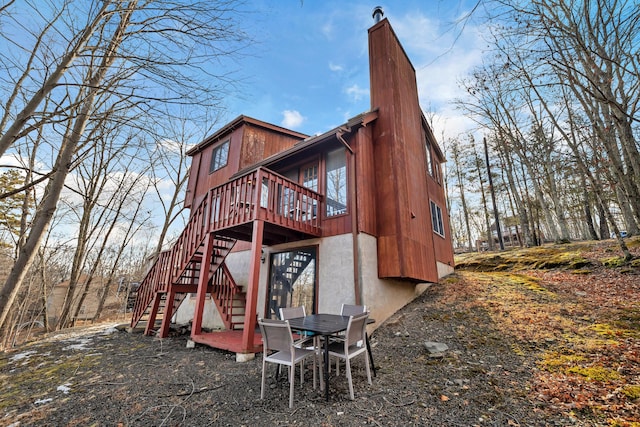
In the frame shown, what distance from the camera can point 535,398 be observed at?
3.28m

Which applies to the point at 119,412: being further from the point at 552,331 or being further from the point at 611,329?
the point at 611,329

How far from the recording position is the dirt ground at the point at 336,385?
10.2ft

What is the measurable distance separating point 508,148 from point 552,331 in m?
14.5

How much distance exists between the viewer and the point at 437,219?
998 centimetres

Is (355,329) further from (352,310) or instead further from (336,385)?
(352,310)

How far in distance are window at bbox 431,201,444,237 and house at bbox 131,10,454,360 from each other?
742mm

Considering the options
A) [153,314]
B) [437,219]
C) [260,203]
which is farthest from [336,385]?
[437,219]

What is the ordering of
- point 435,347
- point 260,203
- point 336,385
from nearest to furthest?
point 336,385 < point 435,347 < point 260,203

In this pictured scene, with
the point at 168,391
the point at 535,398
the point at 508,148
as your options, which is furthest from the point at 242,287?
the point at 508,148

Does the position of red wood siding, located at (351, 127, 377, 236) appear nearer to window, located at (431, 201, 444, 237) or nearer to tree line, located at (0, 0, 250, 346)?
window, located at (431, 201, 444, 237)

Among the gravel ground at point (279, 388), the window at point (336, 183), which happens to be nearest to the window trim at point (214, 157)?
the window at point (336, 183)

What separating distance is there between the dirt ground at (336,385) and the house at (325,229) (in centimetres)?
105

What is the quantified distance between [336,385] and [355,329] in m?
0.97

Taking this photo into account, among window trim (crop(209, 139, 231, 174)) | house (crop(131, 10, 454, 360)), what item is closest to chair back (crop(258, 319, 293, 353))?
house (crop(131, 10, 454, 360))
